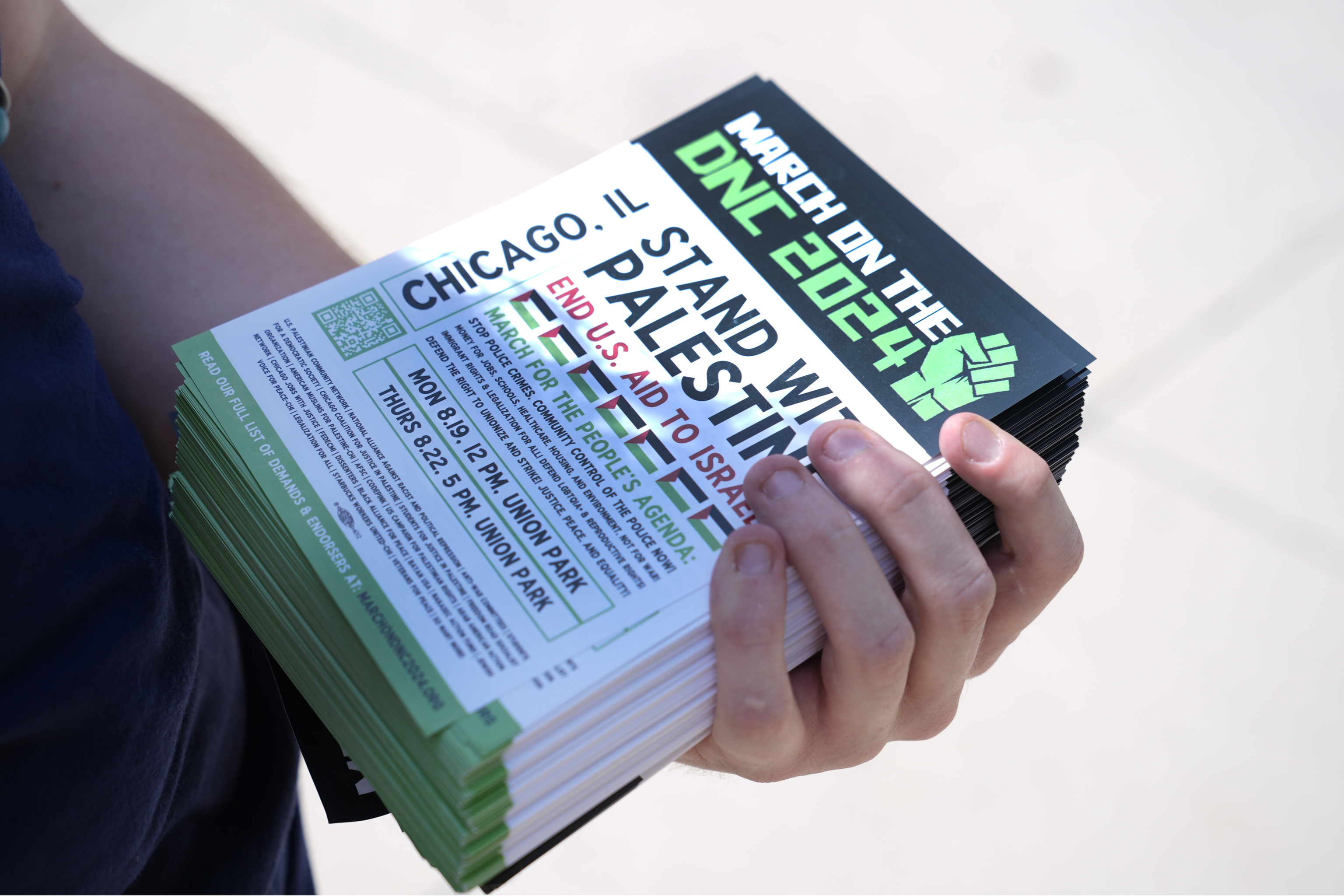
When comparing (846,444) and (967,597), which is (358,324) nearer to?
(846,444)

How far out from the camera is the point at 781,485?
2.42 ft

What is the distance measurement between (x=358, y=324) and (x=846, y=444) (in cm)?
43

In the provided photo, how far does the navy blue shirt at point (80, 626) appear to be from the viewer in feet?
2.08

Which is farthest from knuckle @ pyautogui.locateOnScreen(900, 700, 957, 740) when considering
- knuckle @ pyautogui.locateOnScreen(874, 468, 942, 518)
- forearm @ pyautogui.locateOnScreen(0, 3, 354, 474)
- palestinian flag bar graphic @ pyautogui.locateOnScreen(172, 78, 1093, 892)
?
forearm @ pyautogui.locateOnScreen(0, 3, 354, 474)

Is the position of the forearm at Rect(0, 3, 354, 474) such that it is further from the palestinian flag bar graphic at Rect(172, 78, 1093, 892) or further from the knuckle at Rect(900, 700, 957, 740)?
the knuckle at Rect(900, 700, 957, 740)

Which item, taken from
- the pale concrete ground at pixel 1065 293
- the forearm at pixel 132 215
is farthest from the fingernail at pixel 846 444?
the pale concrete ground at pixel 1065 293

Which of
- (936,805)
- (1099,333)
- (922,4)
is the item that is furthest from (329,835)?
(922,4)

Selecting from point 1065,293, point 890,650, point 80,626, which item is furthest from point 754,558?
point 1065,293

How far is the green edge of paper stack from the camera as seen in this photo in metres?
0.64

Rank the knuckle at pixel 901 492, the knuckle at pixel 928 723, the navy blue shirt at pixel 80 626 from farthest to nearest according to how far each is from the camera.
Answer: the knuckle at pixel 928 723 → the knuckle at pixel 901 492 → the navy blue shirt at pixel 80 626

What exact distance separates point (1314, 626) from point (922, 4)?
1924mm

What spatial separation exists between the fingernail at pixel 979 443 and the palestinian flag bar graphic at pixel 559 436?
2cm

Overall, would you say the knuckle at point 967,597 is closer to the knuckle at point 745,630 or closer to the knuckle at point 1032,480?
the knuckle at point 1032,480

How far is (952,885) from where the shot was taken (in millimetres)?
1741
